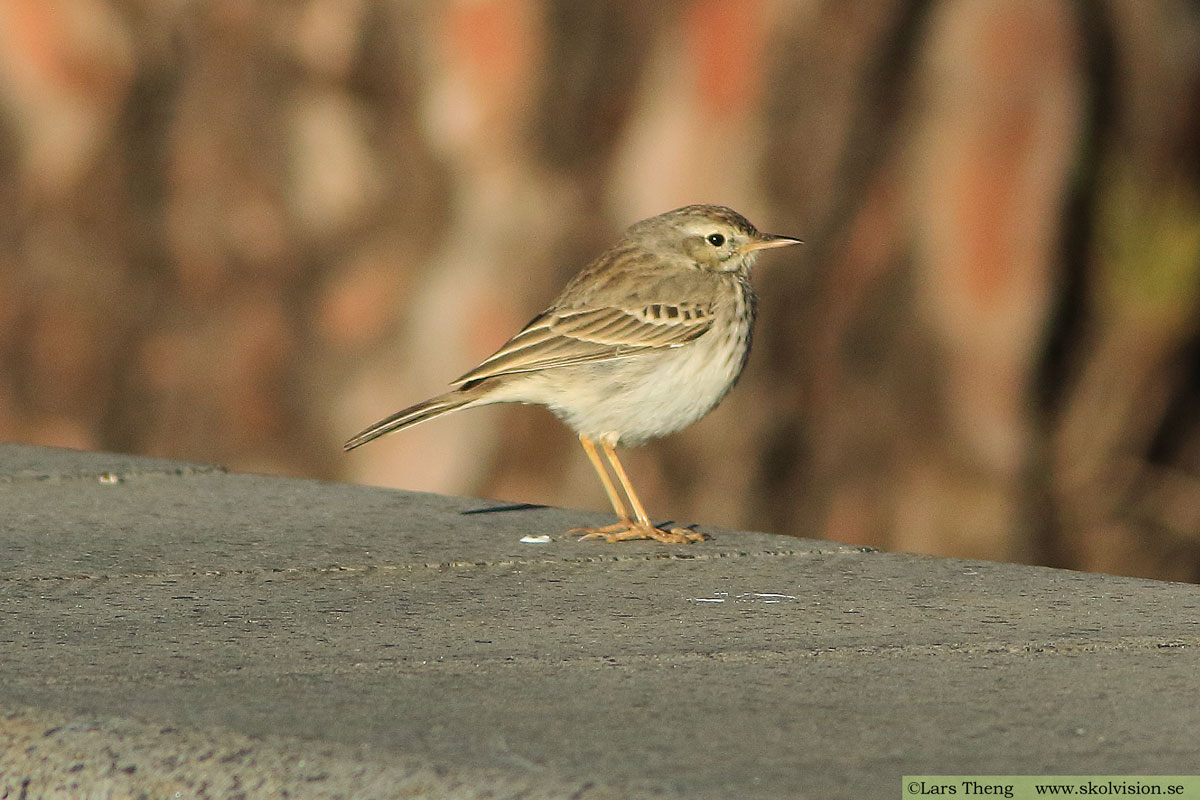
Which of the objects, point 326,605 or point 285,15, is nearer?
point 326,605

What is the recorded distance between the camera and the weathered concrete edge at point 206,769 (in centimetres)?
343

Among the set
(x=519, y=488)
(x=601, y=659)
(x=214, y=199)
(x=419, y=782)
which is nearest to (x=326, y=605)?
(x=601, y=659)

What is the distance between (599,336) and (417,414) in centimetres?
71

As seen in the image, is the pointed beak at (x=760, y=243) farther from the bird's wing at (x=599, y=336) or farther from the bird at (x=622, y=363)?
the bird's wing at (x=599, y=336)

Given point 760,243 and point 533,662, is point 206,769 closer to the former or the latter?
point 533,662

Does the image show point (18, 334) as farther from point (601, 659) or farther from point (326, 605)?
point (601, 659)

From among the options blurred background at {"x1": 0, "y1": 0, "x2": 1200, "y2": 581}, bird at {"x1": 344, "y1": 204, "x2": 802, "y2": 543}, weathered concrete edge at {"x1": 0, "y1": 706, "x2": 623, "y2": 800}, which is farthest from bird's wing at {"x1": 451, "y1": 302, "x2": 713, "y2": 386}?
weathered concrete edge at {"x1": 0, "y1": 706, "x2": 623, "y2": 800}

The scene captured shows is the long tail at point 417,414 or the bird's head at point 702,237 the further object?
the bird's head at point 702,237

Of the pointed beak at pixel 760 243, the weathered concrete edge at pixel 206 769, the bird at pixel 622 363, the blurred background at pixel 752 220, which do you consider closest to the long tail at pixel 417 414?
the bird at pixel 622 363

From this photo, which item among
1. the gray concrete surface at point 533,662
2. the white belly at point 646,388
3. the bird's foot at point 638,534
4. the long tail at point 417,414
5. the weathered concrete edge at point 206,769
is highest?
the white belly at point 646,388

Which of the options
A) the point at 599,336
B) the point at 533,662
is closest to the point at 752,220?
the point at 599,336

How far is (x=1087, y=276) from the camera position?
10.4 meters

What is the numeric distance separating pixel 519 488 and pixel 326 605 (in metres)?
5.15

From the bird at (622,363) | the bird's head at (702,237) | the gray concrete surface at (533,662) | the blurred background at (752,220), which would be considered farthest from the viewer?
the blurred background at (752,220)
